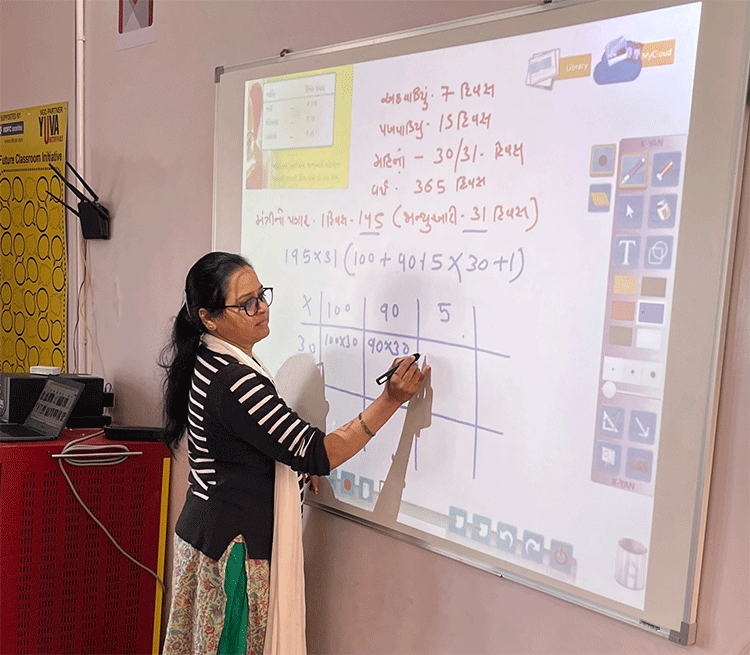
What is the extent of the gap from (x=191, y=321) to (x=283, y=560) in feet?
1.90

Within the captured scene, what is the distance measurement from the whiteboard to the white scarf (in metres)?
0.17

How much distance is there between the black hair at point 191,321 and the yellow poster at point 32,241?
1237 mm

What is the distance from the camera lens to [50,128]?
2926mm

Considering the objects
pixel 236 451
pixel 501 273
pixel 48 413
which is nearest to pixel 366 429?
pixel 236 451

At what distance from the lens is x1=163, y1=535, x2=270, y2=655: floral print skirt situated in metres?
1.79

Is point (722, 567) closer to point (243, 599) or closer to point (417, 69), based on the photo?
point (243, 599)

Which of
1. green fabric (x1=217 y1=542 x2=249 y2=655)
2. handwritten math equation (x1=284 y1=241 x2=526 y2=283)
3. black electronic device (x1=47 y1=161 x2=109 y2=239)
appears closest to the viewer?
handwritten math equation (x1=284 y1=241 x2=526 y2=283)

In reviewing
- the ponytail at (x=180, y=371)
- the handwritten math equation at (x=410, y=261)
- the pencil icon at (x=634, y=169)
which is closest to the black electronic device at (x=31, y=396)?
the ponytail at (x=180, y=371)

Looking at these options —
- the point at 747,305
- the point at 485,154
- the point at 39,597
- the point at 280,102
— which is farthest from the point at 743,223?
the point at 39,597

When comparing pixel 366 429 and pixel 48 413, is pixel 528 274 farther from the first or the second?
pixel 48 413

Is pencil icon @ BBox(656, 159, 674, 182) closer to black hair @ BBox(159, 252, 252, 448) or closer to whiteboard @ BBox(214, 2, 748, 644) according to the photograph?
whiteboard @ BBox(214, 2, 748, 644)

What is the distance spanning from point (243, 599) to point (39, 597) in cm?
84

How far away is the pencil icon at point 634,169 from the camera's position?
4.44ft

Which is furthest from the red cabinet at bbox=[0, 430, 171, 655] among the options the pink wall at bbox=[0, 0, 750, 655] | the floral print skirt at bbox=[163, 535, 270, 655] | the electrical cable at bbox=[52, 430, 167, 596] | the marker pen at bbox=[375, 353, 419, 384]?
the marker pen at bbox=[375, 353, 419, 384]
